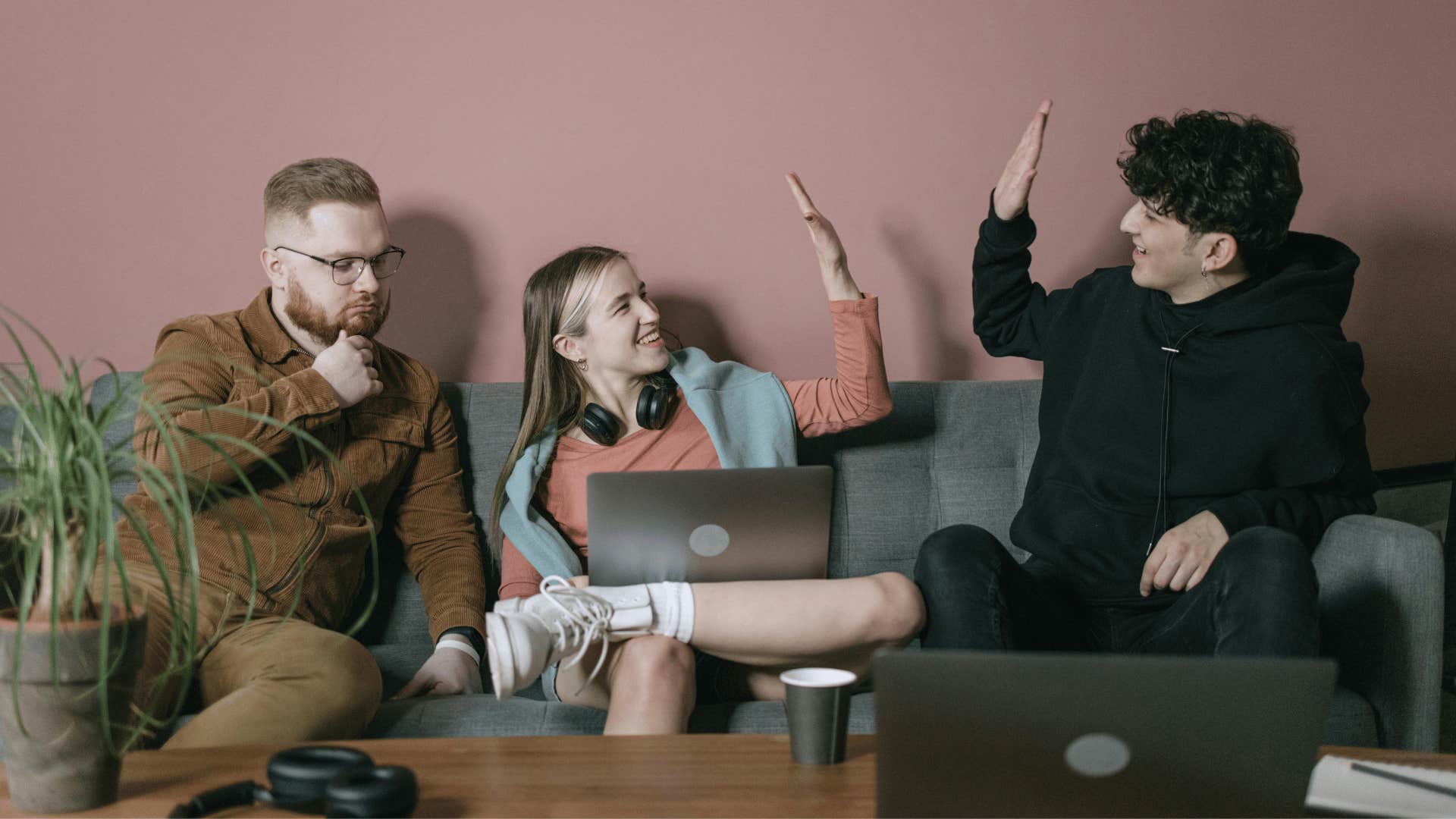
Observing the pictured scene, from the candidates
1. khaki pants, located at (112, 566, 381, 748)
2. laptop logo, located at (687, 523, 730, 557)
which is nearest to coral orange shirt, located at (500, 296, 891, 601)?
khaki pants, located at (112, 566, 381, 748)

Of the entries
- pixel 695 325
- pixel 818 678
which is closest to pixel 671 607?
pixel 818 678

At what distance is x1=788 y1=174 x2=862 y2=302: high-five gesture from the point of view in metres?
2.14

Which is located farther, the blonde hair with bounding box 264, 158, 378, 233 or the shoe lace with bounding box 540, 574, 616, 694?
the blonde hair with bounding box 264, 158, 378, 233

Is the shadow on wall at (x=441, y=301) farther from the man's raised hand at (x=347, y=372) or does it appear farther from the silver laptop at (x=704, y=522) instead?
the silver laptop at (x=704, y=522)

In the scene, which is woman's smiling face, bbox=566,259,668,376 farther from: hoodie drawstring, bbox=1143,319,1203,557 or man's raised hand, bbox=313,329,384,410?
hoodie drawstring, bbox=1143,319,1203,557

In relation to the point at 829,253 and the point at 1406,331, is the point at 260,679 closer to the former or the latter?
the point at 829,253

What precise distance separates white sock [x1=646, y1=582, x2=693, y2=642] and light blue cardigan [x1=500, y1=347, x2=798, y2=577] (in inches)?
19.5

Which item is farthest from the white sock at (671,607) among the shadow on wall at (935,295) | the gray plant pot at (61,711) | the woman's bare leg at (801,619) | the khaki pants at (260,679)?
the shadow on wall at (935,295)

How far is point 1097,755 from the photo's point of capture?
0.91 m

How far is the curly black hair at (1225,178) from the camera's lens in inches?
75.2

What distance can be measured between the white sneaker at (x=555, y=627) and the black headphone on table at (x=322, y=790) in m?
0.28

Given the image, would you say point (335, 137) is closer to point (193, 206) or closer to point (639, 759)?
point (193, 206)

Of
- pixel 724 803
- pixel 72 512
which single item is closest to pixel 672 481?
pixel 724 803

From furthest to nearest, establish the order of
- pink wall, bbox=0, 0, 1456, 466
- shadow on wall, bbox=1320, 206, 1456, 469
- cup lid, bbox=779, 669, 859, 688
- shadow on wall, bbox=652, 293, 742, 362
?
shadow on wall, bbox=1320, 206, 1456, 469 < shadow on wall, bbox=652, 293, 742, 362 < pink wall, bbox=0, 0, 1456, 466 < cup lid, bbox=779, 669, 859, 688
